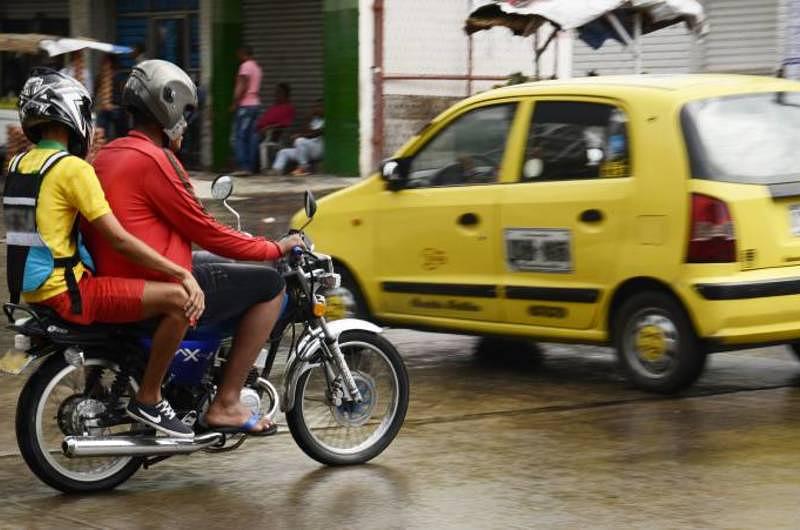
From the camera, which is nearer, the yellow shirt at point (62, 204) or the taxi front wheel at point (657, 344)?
the yellow shirt at point (62, 204)

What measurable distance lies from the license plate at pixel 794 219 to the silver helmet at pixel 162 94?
3415 mm

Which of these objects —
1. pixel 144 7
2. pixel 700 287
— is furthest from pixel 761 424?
pixel 144 7

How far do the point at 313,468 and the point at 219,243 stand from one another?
1140 mm

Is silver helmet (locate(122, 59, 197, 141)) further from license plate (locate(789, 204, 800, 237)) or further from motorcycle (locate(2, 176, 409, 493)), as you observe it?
license plate (locate(789, 204, 800, 237))

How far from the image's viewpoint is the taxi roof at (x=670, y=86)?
8273mm

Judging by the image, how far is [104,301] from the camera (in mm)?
5934

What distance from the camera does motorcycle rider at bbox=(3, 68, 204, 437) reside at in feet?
19.3

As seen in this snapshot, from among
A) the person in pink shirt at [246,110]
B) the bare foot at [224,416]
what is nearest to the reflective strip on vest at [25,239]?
the bare foot at [224,416]

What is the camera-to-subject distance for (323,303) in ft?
21.3

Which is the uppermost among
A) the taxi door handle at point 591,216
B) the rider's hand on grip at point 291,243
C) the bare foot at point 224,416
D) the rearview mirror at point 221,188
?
the rearview mirror at point 221,188

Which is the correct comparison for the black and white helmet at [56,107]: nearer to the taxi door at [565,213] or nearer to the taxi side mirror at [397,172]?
the taxi door at [565,213]

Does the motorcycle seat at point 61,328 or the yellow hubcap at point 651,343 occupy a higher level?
the motorcycle seat at point 61,328

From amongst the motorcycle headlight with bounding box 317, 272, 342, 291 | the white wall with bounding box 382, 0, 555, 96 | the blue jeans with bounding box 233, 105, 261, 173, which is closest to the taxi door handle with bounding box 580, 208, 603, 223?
the motorcycle headlight with bounding box 317, 272, 342, 291

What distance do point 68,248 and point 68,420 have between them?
0.67 metres
